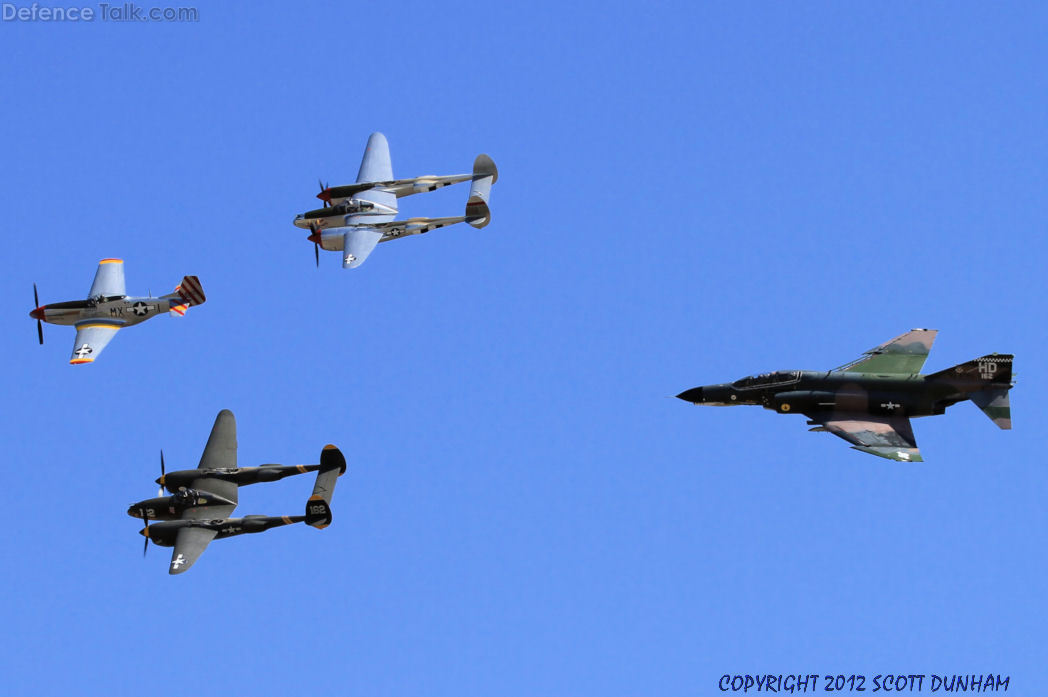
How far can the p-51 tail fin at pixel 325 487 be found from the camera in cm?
5672

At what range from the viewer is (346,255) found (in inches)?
2520

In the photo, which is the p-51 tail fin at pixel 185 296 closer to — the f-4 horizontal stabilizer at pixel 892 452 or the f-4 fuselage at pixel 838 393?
the f-4 fuselage at pixel 838 393

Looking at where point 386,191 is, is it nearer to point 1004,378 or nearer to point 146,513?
point 146,513

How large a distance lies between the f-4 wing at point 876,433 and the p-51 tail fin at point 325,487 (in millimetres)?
20223

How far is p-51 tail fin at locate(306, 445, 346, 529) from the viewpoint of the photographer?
5672 centimetres

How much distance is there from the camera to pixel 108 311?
63.5 metres

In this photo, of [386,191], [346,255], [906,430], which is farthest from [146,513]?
[906,430]

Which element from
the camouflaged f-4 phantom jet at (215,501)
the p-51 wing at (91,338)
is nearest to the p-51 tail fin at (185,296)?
the p-51 wing at (91,338)

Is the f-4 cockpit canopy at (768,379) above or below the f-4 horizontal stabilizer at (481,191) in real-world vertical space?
below

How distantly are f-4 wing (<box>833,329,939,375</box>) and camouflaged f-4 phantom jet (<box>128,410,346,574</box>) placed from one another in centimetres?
2247

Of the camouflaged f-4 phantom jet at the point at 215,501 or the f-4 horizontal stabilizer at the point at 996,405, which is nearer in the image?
the f-4 horizontal stabilizer at the point at 996,405

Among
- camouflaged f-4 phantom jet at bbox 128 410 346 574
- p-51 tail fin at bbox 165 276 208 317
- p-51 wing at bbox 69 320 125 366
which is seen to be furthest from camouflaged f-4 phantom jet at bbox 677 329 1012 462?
p-51 wing at bbox 69 320 125 366

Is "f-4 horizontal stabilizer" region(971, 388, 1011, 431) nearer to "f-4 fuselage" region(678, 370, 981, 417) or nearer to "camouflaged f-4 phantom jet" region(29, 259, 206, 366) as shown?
"f-4 fuselage" region(678, 370, 981, 417)

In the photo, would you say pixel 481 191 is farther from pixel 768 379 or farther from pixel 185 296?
pixel 768 379
